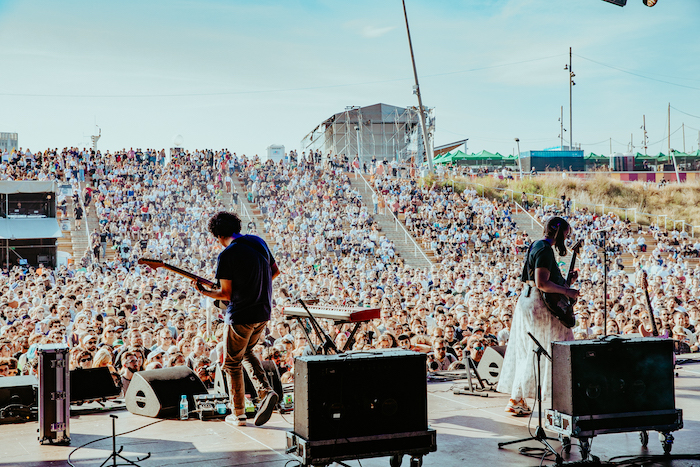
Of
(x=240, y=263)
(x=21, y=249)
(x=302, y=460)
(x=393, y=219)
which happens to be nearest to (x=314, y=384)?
(x=302, y=460)

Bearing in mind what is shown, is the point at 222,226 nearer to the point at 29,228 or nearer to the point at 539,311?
the point at 539,311

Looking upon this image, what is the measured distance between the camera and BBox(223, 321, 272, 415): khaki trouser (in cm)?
383

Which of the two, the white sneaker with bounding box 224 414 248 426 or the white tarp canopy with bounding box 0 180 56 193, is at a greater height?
the white tarp canopy with bounding box 0 180 56 193

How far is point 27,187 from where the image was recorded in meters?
17.7

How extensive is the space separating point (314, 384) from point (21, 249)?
1640 centimetres

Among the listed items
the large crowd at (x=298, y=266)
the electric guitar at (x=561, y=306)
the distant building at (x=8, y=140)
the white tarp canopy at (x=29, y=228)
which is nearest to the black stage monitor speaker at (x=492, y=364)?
the large crowd at (x=298, y=266)

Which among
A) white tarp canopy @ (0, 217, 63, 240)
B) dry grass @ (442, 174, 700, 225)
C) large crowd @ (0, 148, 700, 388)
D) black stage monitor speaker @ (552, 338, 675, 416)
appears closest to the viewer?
black stage monitor speaker @ (552, 338, 675, 416)

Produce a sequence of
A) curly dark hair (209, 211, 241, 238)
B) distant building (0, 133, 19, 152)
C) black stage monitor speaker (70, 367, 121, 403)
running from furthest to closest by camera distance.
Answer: distant building (0, 133, 19, 152) → black stage monitor speaker (70, 367, 121, 403) → curly dark hair (209, 211, 241, 238)

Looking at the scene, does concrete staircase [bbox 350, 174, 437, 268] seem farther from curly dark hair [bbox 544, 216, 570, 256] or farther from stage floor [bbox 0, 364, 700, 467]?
curly dark hair [bbox 544, 216, 570, 256]

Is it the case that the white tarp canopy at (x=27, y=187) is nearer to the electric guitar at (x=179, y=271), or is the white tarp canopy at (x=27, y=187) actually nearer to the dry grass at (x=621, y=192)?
the dry grass at (x=621, y=192)

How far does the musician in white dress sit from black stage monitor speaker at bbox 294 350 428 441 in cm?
112

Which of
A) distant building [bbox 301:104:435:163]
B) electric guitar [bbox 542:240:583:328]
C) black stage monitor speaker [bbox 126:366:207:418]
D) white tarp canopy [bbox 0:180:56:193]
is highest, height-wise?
distant building [bbox 301:104:435:163]

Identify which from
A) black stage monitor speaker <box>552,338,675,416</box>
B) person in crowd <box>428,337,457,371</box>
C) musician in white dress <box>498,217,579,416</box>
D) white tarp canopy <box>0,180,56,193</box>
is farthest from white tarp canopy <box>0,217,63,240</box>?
black stage monitor speaker <box>552,338,675,416</box>

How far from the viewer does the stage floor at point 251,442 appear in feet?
11.3
